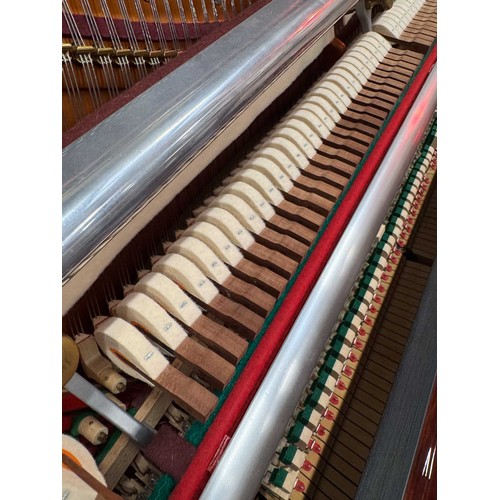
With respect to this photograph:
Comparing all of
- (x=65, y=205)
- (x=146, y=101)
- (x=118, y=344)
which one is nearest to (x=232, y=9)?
(x=146, y=101)

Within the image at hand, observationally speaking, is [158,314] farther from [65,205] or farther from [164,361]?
[65,205]

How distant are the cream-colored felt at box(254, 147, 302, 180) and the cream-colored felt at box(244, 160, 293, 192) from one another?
3cm

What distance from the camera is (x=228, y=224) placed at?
133 cm

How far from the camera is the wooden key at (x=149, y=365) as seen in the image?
98 cm

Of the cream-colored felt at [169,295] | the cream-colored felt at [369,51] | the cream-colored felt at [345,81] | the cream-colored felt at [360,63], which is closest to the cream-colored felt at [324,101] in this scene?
the cream-colored felt at [345,81]

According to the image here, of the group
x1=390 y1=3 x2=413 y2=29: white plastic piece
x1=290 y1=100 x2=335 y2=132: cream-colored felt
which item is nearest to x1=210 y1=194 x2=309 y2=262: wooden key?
x1=290 y1=100 x2=335 y2=132: cream-colored felt

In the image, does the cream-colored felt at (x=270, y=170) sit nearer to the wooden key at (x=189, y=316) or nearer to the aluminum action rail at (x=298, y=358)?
the aluminum action rail at (x=298, y=358)

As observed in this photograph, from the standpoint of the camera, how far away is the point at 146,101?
3.45ft

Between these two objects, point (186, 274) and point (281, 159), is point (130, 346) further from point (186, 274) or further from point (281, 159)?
point (281, 159)

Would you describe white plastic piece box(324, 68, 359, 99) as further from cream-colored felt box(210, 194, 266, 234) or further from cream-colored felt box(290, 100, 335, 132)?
cream-colored felt box(210, 194, 266, 234)

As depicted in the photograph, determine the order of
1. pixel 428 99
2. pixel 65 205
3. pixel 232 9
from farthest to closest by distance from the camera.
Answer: pixel 428 99 < pixel 232 9 < pixel 65 205

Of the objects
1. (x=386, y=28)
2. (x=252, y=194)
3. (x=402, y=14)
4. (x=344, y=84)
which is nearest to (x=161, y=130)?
(x=252, y=194)

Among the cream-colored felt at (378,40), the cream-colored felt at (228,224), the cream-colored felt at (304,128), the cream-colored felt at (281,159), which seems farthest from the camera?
the cream-colored felt at (378,40)

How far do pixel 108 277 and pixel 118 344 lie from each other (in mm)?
331
